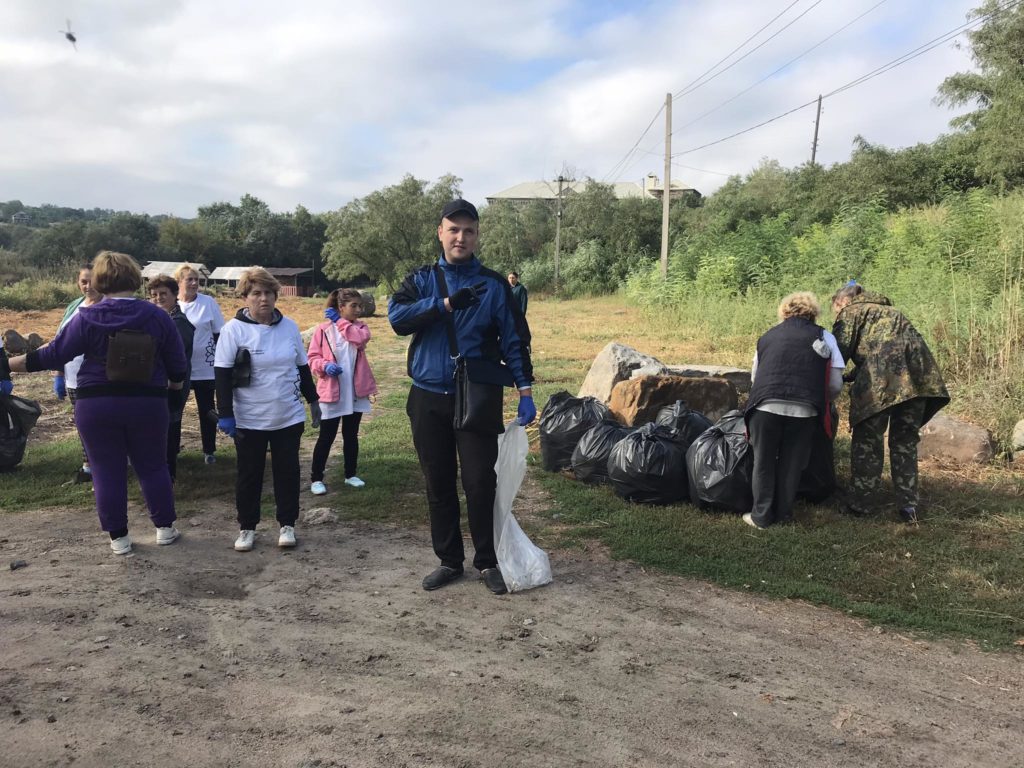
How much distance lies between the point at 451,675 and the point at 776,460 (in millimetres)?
2843

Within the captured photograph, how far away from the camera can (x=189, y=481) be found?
17.8 ft

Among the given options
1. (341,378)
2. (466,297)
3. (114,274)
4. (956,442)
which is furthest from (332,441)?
(956,442)

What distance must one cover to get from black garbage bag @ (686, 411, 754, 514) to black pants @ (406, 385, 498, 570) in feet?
6.01

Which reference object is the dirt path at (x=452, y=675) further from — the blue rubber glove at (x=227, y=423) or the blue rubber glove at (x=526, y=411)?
the blue rubber glove at (x=526, y=411)

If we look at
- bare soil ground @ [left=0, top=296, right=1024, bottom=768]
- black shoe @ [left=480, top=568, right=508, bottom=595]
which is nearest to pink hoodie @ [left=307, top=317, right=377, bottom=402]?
bare soil ground @ [left=0, top=296, right=1024, bottom=768]

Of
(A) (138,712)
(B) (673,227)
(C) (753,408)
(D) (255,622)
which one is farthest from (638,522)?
(B) (673,227)

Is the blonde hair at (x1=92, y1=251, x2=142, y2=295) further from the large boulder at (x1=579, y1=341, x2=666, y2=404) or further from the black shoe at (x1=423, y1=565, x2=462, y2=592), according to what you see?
the large boulder at (x1=579, y1=341, x2=666, y2=404)

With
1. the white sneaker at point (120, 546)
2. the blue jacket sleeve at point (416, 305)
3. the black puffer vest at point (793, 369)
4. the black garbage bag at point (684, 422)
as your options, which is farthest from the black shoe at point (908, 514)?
the white sneaker at point (120, 546)

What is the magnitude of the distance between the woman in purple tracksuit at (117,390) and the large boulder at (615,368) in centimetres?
466

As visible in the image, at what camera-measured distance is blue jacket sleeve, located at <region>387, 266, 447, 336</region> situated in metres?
3.27

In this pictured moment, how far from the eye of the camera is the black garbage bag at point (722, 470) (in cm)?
458

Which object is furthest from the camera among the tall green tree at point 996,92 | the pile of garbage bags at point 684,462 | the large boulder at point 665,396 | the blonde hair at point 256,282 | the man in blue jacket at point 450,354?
the tall green tree at point 996,92

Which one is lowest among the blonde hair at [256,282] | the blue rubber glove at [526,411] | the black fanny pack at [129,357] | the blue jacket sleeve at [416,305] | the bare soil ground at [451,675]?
the bare soil ground at [451,675]

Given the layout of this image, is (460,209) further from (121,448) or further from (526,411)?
(121,448)
